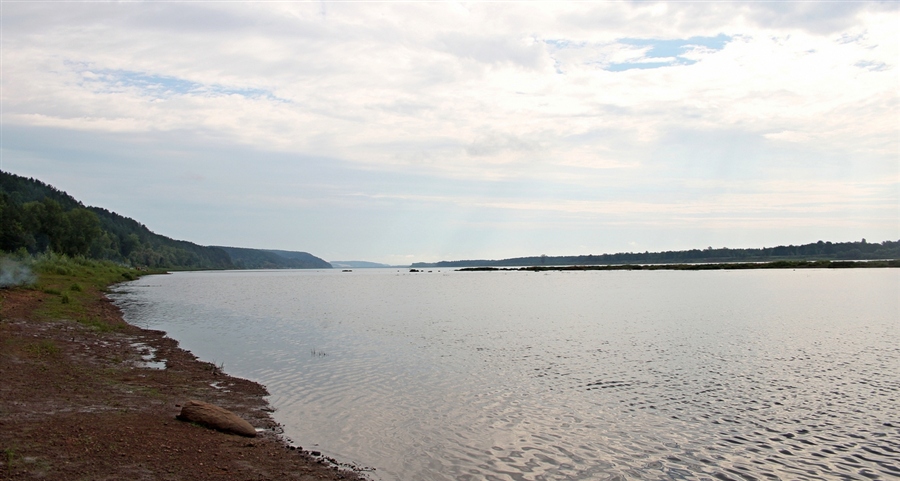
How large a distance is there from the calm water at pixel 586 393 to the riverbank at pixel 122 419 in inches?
47.1

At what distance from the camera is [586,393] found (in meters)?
18.4

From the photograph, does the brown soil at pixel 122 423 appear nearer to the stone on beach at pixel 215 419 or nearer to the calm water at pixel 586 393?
the stone on beach at pixel 215 419

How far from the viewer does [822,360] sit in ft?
76.9

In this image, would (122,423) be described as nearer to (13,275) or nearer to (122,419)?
(122,419)

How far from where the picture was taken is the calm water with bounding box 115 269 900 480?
1239 centimetres

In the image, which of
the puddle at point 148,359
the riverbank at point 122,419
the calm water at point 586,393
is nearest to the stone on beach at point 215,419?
the riverbank at point 122,419

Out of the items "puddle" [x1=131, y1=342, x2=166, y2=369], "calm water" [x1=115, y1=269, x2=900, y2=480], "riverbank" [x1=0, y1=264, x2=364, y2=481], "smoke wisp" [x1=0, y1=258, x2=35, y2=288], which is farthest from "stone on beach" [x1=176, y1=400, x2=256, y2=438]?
"smoke wisp" [x1=0, y1=258, x2=35, y2=288]

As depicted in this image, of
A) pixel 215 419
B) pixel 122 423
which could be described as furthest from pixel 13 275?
pixel 215 419

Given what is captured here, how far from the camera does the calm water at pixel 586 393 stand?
40.7 feet

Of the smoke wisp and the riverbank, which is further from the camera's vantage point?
the smoke wisp

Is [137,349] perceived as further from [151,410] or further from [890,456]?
[890,456]

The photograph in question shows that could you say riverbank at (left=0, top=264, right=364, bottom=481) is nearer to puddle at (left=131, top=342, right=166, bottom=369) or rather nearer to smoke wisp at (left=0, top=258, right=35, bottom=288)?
puddle at (left=131, top=342, right=166, bottom=369)

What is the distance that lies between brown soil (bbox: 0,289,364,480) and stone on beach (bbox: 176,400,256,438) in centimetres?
29

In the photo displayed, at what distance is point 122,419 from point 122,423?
0.50 meters
